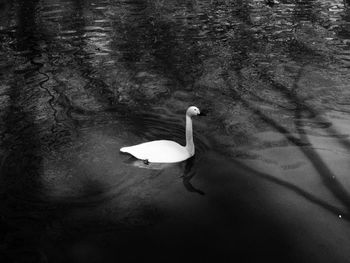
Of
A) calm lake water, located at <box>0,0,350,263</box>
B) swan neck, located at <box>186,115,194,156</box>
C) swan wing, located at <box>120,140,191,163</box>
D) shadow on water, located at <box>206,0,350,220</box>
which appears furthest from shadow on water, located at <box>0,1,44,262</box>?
shadow on water, located at <box>206,0,350,220</box>

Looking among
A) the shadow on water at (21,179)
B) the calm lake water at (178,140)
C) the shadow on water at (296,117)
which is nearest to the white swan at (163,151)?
the calm lake water at (178,140)

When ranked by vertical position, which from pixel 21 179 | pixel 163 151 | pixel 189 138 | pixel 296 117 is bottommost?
pixel 296 117

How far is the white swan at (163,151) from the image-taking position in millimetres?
9344

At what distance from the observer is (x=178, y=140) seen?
35.1 ft

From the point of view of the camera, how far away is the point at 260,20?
2178 cm

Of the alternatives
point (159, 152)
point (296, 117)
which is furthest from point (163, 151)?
point (296, 117)

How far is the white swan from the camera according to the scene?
9.34 metres

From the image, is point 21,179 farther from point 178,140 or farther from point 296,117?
point 296,117

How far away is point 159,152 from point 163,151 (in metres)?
0.09

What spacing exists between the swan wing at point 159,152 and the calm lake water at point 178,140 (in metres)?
0.19

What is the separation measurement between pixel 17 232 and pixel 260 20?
17.1 m

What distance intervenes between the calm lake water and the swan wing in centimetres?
19

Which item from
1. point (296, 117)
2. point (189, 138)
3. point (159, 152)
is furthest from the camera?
point (296, 117)

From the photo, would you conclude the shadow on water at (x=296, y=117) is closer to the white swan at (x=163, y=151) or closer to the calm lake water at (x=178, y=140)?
the calm lake water at (x=178, y=140)
